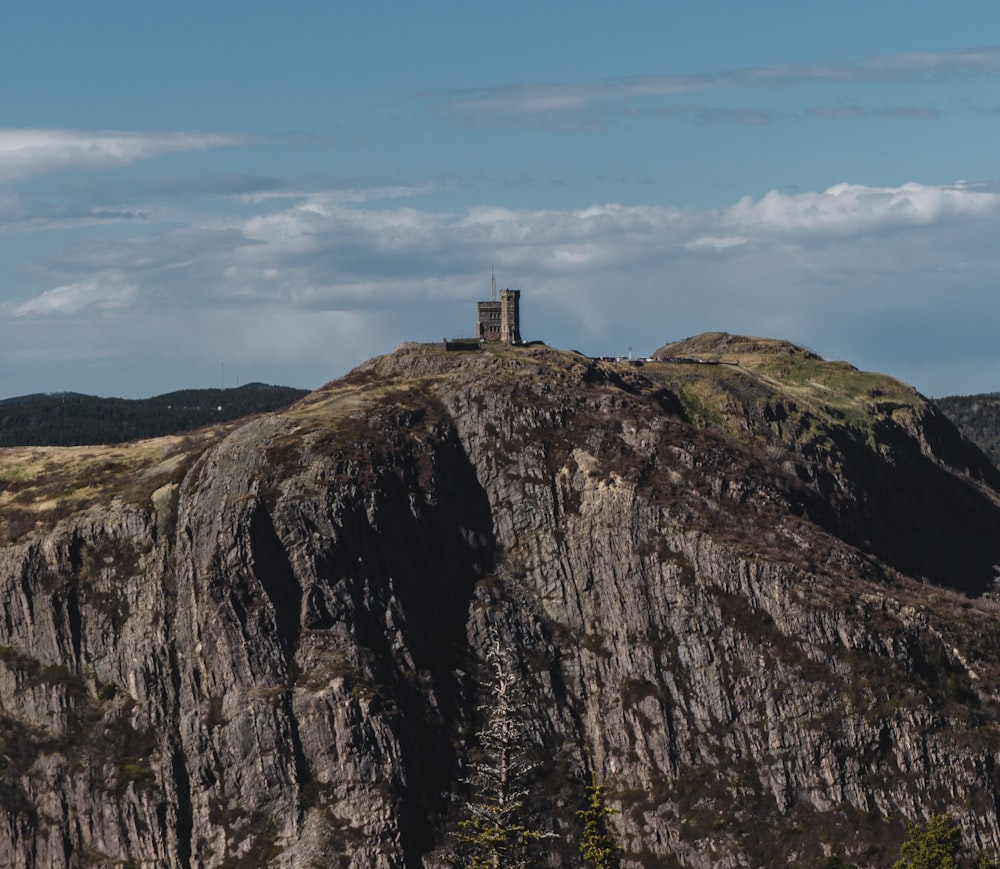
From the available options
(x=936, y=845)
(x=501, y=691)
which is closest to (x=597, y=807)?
(x=936, y=845)

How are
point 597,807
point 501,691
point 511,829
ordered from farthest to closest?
point 597,807, point 511,829, point 501,691

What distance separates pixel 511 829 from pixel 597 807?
143 ft

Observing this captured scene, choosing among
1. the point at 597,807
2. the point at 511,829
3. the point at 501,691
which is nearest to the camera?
the point at 501,691

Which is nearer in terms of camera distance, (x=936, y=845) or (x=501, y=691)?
(x=501, y=691)

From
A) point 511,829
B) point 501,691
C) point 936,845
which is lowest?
point 936,845

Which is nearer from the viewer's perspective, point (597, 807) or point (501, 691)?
point (501, 691)

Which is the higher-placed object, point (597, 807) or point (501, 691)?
point (501, 691)

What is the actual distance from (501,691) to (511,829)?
86.6 ft

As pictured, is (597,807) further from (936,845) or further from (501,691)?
(501,691)

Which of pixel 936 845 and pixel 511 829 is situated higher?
pixel 511 829

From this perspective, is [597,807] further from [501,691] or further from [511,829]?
[501,691]

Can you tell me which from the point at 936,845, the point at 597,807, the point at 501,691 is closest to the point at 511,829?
the point at 501,691

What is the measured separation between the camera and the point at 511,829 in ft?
459

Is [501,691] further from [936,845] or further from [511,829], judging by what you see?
[936,845]
